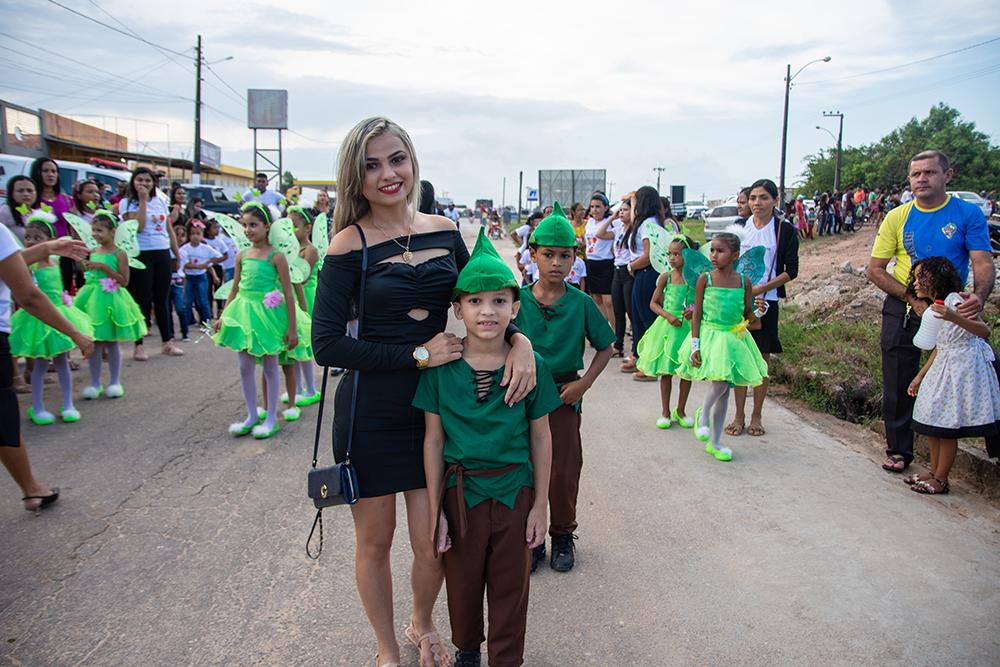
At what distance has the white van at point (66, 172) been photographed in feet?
38.6

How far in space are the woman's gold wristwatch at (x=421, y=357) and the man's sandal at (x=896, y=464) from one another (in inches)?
162

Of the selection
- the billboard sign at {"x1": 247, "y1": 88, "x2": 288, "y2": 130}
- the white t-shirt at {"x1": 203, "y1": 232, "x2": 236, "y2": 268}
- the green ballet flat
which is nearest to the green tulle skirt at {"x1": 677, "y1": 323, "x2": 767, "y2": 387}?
the green ballet flat

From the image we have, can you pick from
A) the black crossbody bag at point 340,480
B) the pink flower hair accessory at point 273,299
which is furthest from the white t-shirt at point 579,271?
the black crossbody bag at point 340,480

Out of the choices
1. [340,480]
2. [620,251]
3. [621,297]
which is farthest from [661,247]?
[340,480]

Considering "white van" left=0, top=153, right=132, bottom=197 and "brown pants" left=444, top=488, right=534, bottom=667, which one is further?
"white van" left=0, top=153, right=132, bottom=197

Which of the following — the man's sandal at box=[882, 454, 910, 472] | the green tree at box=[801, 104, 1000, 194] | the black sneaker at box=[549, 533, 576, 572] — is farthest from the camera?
the green tree at box=[801, 104, 1000, 194]

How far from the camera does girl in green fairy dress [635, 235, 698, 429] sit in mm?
6125

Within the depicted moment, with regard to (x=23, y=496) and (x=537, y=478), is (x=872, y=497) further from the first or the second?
(x=23, y=496)

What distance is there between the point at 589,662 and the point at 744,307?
136 inches

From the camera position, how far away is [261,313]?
5832mm

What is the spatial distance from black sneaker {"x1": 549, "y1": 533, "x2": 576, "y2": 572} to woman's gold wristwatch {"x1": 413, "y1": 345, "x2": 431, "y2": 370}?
5.35ft

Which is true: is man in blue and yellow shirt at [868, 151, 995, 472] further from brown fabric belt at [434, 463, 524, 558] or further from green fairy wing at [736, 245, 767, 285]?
brown fabric belt at [434, 463, 524, 558]

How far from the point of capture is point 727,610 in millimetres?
3182

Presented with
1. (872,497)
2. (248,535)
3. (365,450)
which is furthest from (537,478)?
(872,497)
